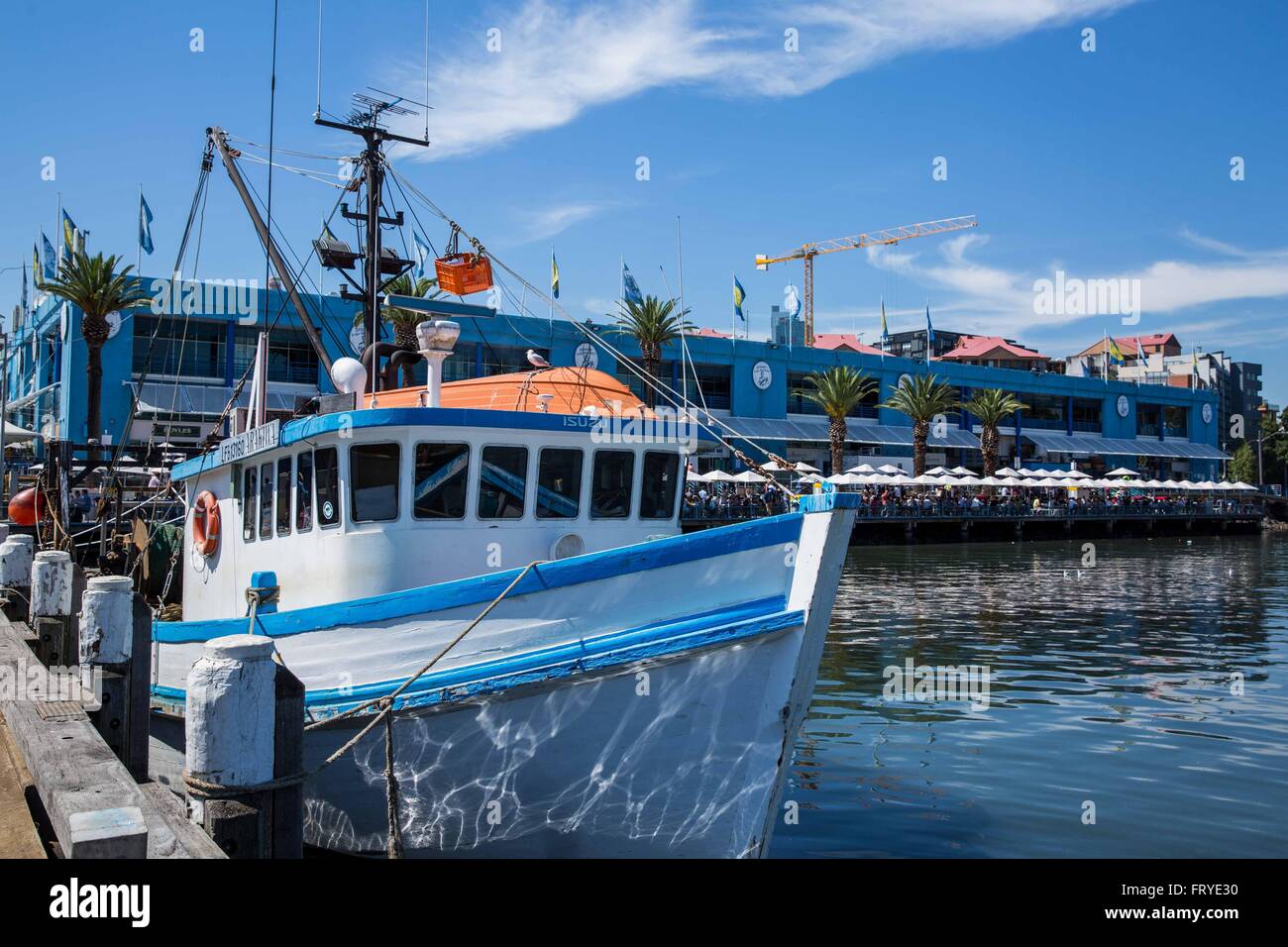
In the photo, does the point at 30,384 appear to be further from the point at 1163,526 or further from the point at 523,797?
the point at 1163,526

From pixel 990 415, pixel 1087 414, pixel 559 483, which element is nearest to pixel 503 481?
pixel 559 483

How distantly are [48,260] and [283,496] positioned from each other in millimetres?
41708

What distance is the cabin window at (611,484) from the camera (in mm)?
9578

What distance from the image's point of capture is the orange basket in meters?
12.3

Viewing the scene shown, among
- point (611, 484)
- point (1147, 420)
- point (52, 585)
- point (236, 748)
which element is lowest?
point (236, 748)

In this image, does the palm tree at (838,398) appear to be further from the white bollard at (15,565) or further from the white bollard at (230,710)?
the white bollard at (230,710)

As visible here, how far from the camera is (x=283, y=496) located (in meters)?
10.1

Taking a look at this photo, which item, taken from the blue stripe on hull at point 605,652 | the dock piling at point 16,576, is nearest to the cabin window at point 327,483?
the blue stripe on hull at point 605,652

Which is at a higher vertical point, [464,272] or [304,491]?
[464,272]

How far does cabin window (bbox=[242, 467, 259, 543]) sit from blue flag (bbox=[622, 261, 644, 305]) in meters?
40.6

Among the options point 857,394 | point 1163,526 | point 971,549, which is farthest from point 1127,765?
point 1163,526

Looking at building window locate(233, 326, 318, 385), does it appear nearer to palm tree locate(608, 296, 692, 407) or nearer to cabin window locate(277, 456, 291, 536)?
palm tree locate(608, 296, 692, 407)

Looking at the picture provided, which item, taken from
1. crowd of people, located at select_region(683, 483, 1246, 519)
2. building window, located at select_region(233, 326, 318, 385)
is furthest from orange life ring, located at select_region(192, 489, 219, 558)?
building window, located at select_region(233, 326, 318, 385)

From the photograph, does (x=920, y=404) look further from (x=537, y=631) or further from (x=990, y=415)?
(x=537, y=631)
